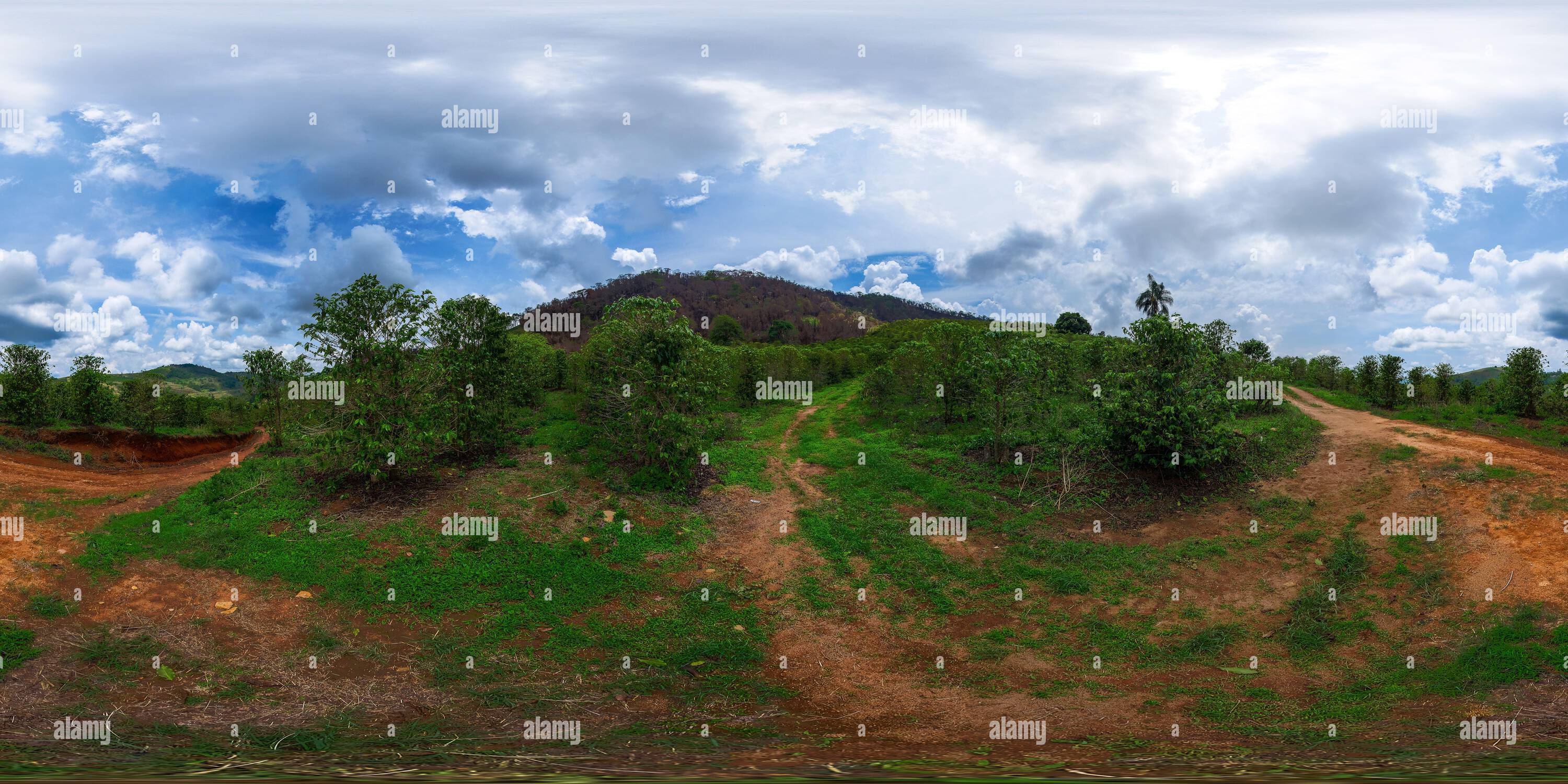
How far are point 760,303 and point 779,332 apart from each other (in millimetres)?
48238

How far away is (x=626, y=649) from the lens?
1042 centimetres

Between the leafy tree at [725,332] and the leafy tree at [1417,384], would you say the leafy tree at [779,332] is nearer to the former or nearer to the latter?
the leafy tree at [725,332]

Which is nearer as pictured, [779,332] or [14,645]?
[14,645]

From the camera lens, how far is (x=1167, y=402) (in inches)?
641

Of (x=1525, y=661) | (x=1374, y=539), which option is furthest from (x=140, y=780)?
(x=1374, y=539)

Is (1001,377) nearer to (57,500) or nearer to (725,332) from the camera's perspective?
(57,500)

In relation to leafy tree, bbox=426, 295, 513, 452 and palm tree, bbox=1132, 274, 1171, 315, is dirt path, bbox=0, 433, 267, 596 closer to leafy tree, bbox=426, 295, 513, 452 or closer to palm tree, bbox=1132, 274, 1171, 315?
leafy tree, bbox=426, 295, 513, 452

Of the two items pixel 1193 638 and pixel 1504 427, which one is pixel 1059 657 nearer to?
pixel 1193 638

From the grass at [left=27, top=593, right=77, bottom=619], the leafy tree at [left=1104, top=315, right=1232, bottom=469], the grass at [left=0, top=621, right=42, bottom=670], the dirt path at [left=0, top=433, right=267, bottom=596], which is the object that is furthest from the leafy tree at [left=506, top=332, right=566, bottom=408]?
the leafy tree at [left=1104, top=315, right=1232, bottom=469]

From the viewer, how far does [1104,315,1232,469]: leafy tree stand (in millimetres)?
15867

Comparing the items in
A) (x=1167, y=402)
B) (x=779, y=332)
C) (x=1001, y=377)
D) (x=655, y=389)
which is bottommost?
(x=1167, y=402)

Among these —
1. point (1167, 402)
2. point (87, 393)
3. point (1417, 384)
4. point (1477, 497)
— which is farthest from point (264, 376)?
point (1417, 384)

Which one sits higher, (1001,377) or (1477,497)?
(1001,377)

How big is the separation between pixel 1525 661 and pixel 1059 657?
577 centimetres
